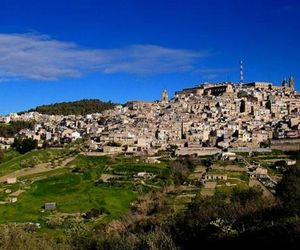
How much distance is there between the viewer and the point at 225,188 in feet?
130

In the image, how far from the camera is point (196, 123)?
253ft

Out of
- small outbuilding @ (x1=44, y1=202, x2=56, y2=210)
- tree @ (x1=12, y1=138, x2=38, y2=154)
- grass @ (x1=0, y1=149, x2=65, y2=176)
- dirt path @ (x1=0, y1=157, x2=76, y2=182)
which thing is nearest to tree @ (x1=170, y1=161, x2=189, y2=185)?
small outbuilding @ (x1=44, y1=202, x2=56, y2=210)

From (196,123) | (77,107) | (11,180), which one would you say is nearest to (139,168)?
(11,180)

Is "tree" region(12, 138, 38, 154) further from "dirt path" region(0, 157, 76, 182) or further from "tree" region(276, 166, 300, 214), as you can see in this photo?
"tree" region(276, 166, 300, 214)

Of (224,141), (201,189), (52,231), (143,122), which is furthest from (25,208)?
(143,122)

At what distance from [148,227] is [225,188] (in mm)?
12163

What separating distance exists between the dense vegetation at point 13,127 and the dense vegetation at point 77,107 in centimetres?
2246

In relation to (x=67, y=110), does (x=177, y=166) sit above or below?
below

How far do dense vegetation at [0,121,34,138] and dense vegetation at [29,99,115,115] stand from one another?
2246 centimetres

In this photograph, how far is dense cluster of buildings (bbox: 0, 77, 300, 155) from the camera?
217 ft

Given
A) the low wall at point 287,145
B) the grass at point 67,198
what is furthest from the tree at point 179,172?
the low wall at point 287,145

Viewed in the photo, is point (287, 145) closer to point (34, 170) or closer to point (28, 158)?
point (34, 170)

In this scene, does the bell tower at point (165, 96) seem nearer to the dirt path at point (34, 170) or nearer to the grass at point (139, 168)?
the dirt path at point (34, 170)

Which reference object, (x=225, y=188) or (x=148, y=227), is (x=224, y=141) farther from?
(x=148, y=227)
